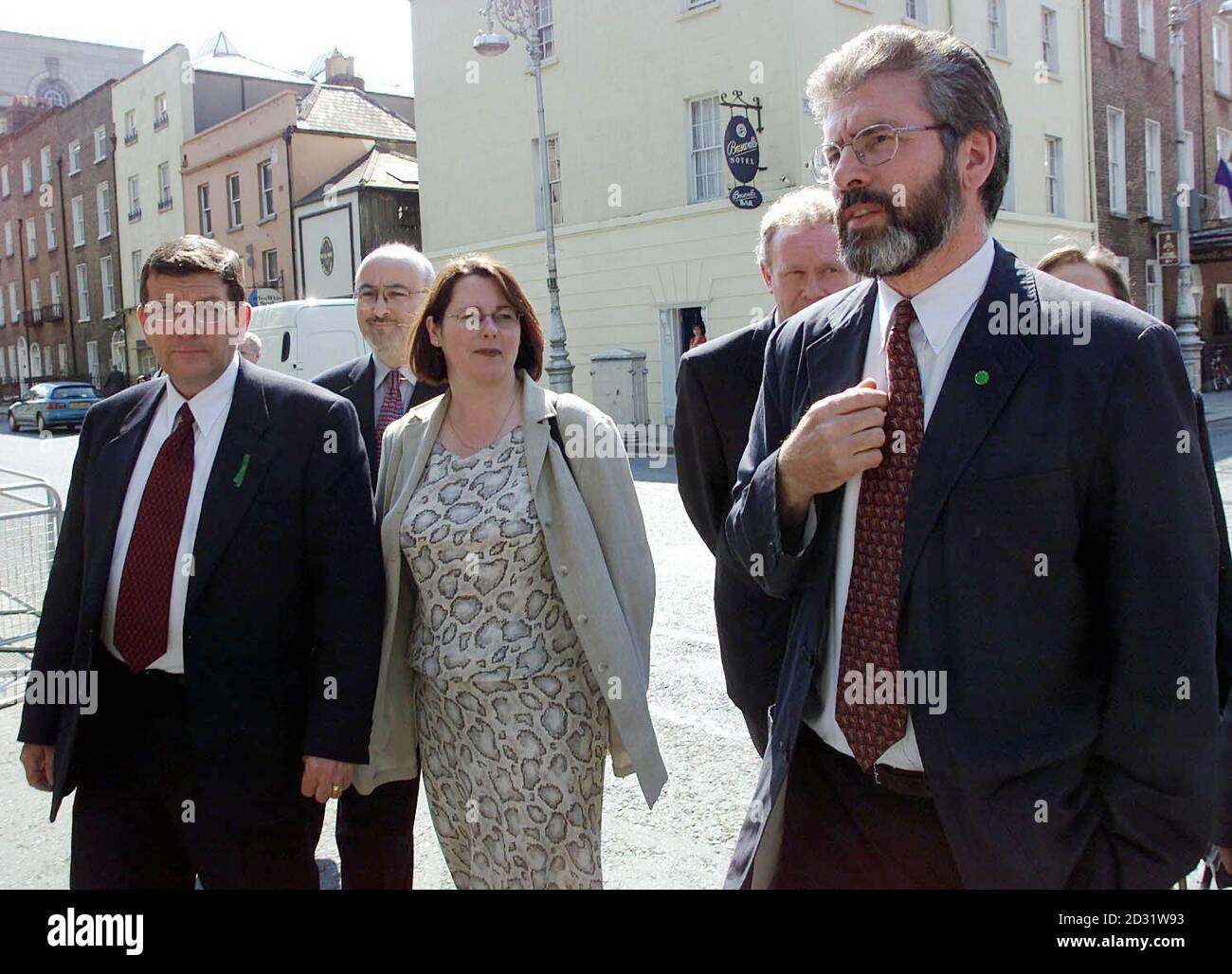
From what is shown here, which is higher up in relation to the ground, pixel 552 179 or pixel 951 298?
pixel 552 179

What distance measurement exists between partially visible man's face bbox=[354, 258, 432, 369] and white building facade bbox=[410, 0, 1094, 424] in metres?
14.6

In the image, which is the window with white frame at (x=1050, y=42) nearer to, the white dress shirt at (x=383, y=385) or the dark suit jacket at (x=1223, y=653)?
the white dress shirt at (x=383, y=385)

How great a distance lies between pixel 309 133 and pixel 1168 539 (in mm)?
31982

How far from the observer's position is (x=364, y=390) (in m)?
3.99

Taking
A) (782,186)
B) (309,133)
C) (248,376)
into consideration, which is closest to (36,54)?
(309,133)

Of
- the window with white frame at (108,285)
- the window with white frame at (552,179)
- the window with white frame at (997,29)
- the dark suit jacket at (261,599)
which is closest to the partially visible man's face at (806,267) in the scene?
the dark suit jacket at (261,599)

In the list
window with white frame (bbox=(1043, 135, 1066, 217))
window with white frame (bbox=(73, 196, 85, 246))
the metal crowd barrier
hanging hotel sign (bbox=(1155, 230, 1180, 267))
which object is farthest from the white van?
window with white frame (bbox=(73, 196, 85, 246))

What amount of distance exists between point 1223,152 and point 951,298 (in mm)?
35918

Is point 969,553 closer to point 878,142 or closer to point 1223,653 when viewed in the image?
point 1223,653

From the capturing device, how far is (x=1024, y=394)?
5.81 ft

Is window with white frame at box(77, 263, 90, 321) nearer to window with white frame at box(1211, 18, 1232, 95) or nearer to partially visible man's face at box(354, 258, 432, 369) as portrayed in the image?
window with white frame at box(1211, 18, 1232, 95)

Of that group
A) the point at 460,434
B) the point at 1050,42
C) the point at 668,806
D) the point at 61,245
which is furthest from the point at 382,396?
the point at 61,245

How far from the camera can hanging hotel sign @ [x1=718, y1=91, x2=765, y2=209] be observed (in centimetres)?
1825

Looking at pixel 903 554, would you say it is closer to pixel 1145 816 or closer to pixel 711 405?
pixel 1145 816
